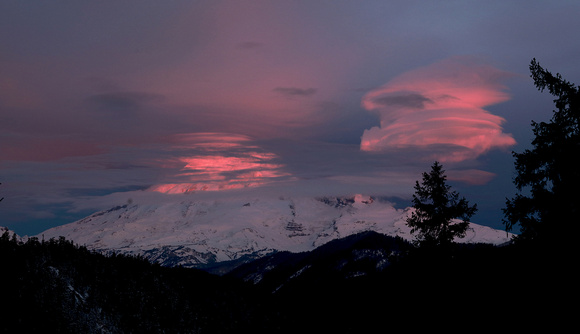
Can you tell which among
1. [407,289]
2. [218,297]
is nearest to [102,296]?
[218,297]

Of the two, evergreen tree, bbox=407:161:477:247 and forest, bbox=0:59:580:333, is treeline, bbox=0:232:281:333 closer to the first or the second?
forest, bbox=0:59:580:333

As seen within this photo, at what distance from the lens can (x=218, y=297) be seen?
1898cm

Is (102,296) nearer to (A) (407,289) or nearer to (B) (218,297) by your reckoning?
(B) (218,297)

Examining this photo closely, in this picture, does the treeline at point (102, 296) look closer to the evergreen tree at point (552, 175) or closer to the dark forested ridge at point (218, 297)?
the dark forested ridge at point (218, 297)

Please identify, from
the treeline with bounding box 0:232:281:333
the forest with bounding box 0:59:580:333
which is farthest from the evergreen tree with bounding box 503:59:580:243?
the treeline with bounding box 0:232:281:333

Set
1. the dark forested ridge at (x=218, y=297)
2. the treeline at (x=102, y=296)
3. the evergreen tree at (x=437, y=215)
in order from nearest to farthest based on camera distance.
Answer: the treeline at (x=102, y=296) → the dark forested ridge at (x=218, y=297) → the evergreen tree at (x=437, y=215)

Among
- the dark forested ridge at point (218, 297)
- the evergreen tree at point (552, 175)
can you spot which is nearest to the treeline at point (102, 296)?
the dark forested ridge at point (218, 297)

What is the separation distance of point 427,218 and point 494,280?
43.9 ft

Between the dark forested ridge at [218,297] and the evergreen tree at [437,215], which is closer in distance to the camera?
the dark forested ridge at [218,297]

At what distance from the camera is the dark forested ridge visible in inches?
503

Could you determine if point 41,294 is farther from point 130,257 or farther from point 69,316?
point 130,257

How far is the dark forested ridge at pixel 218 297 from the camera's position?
12773mm

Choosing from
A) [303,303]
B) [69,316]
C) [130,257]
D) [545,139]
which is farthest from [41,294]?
[545,139]

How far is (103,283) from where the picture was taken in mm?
14805
